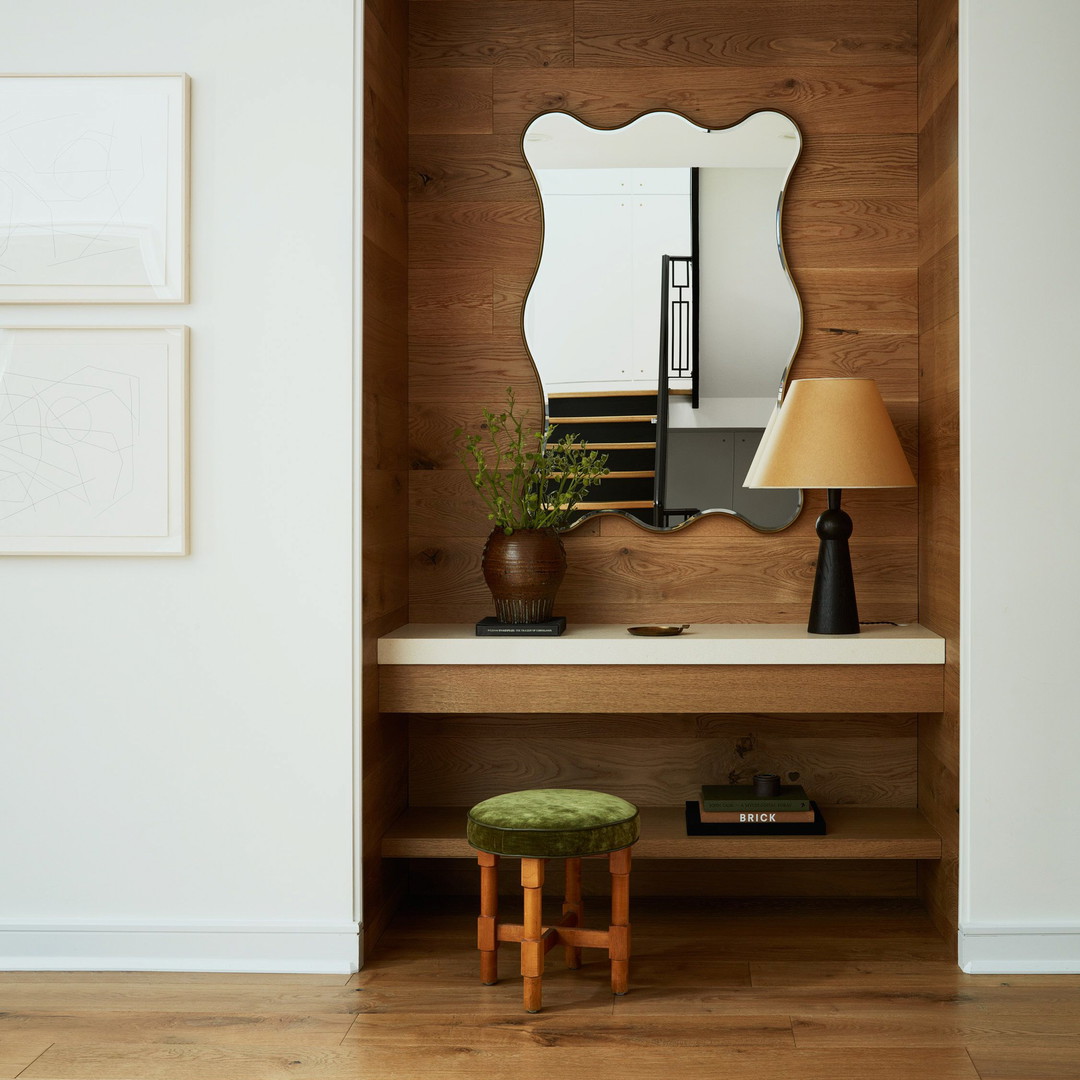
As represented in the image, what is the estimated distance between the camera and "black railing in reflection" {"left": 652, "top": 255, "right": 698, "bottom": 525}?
120 inches

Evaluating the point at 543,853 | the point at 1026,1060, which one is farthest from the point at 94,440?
the point at 1026,1060

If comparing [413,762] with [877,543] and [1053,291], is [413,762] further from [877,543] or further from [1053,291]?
[1053,291]

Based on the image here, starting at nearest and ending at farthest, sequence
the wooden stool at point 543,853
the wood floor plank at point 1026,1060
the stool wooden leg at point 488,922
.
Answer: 1. the wood floor plank at point 1026,1060
2. the wooden stool at point 543,853
3. the stool wooden leg at point 488,922

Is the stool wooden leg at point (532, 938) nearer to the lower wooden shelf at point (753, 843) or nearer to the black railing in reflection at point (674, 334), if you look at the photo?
the lower wooden shelf at point (753, 843)

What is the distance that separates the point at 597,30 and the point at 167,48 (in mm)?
1192

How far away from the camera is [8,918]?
2.60 metres

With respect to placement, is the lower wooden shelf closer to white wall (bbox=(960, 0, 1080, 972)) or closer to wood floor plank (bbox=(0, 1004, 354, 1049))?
white wall (bbox=(960, 0, 1080, 972))

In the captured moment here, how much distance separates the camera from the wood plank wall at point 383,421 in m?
2.63

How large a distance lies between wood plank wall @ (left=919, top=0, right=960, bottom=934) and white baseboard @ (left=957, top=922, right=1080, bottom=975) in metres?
0.10

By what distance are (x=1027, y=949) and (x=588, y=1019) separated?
107 centimetres

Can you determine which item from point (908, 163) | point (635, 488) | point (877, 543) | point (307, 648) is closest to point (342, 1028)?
point (307, 648)

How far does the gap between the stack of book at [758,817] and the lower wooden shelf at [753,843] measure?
0.09 feet

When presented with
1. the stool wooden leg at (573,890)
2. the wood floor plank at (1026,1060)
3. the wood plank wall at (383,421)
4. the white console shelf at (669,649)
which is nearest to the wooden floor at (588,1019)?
the wood floor plank at (1026,1060)

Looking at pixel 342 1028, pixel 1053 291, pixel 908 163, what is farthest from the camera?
pixel 908 163
